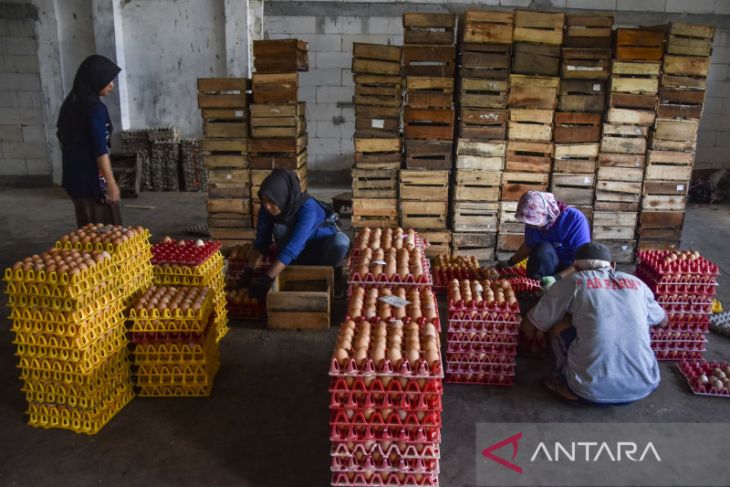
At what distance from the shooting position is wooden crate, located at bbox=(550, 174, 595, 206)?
27.4 feet

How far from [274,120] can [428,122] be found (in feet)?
7.29

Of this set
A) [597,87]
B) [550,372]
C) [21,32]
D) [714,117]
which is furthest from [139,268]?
[714,117]

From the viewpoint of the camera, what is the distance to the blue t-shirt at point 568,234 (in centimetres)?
600

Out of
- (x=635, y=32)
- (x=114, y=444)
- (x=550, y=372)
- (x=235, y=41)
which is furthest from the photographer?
(x=235, y=41)

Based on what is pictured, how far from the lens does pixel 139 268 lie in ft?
15.8

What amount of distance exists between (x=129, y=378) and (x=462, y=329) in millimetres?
2749

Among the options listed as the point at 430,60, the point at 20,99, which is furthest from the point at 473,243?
the point at 20,99

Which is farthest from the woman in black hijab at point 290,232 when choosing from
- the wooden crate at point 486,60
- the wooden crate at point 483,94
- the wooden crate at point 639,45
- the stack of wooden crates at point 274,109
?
the wooden crate at point 639,45

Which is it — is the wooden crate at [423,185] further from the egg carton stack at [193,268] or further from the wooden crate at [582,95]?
the egg carton stack at [193,268]

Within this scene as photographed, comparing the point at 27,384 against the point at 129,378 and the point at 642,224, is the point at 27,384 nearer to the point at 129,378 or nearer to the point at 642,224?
the point at 129,378

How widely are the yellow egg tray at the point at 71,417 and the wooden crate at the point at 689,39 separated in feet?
26.5

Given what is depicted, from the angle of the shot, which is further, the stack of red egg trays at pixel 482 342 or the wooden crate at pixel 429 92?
the wooden crate at pixel 429 92

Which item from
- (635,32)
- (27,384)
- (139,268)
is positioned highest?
(635,32)

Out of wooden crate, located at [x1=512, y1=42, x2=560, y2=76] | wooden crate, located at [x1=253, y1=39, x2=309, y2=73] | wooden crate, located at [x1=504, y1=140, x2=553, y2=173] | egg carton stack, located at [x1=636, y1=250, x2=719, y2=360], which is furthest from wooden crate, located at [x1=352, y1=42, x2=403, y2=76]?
egg carton stack, located at [x1=636, y1=250, x2=719, y2=360]
